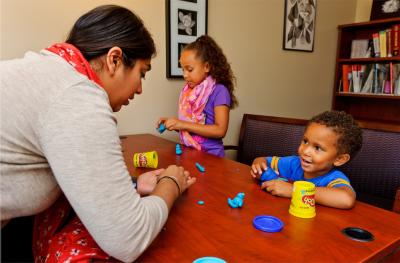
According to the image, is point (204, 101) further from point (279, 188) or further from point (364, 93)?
point (364, 93)

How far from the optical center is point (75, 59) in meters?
0.64

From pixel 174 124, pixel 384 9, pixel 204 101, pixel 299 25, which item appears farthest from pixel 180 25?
pixel 384 9

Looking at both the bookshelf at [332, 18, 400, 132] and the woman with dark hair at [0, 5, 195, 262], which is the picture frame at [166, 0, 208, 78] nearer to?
the woman with dark hair at [0, 5, 195, 262]

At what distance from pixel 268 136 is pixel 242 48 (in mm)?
879

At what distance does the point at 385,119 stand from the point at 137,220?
3.17 m

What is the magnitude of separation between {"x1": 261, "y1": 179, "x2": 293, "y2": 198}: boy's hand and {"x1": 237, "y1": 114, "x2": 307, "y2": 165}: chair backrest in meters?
0.87

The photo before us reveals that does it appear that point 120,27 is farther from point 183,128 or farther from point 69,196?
A: point 183,128

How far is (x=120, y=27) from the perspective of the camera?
27.7 inches

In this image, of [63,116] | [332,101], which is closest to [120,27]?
[63,116]

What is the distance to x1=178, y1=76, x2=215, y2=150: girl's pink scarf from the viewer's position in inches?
68.1

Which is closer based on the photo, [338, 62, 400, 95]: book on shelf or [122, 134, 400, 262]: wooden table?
[122, 134, 400, 262]: wooden table

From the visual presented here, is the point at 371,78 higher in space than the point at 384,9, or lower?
lower

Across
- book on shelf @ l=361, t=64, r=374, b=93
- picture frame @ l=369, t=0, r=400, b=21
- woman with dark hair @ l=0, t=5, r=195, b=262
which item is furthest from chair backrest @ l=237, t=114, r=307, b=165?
picture frame @ l=369, t=0, r=400, b=21

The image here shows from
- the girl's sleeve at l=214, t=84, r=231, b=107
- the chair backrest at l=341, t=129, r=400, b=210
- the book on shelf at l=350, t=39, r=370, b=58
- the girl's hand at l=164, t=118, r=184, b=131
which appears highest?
the book on shelf at l=350, t=39, r=370, b=58
